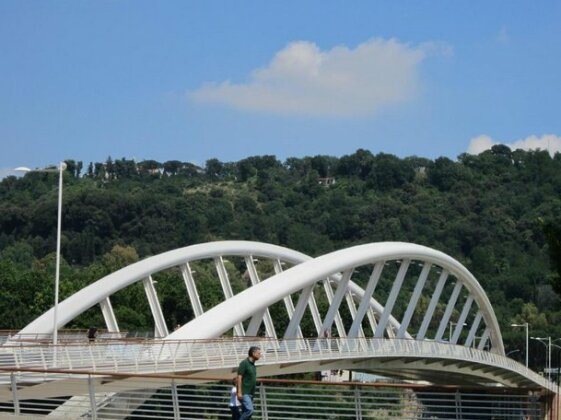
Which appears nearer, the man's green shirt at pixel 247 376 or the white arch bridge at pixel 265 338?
the man's green shirt at pixel 247 376

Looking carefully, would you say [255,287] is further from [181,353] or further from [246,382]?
[246,382]

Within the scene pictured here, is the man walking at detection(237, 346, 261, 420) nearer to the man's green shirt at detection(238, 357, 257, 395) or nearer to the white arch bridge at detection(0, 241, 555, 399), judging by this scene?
the man's green shirt at detection(238, 357, 257, 395)

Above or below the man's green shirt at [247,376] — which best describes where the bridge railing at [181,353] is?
below

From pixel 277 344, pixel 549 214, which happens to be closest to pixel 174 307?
pixel 277 344

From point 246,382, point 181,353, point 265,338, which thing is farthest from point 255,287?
point 246,382

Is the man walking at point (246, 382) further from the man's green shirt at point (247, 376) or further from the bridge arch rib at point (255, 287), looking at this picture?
the bridge arch rib at point (255, 287)

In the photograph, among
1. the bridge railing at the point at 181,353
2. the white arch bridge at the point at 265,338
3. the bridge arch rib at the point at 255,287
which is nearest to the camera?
the bridge railing at the point at 181,353

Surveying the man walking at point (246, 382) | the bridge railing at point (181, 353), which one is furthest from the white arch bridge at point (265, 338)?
the man walking at point (246, 382)

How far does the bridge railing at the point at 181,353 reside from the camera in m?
40.8

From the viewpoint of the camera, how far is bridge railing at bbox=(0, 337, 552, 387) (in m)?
40.8

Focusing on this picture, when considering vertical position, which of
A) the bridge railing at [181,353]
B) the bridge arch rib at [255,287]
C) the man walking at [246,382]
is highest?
the bridge arch rib at [255,287]

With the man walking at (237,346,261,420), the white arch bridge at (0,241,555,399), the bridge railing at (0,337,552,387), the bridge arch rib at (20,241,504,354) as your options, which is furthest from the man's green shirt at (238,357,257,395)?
the bridge arch rib at (20,241,504,354)

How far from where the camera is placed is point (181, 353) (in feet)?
157

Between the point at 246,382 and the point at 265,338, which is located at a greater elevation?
the point at 246,382
